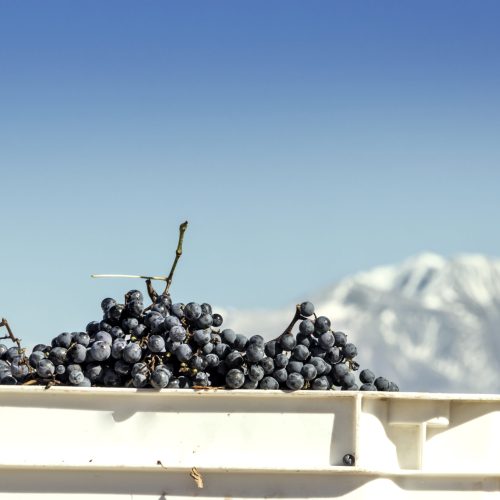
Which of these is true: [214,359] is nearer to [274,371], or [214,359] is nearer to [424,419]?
[274,371]

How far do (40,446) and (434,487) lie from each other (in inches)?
60.3

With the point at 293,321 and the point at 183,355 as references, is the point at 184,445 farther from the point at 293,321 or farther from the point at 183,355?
the point at 293,321

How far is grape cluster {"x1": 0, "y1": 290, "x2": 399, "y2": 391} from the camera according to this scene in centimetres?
336

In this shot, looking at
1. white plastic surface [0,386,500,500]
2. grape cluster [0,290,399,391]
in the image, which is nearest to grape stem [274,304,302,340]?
grape cluster [0,290,399,391]

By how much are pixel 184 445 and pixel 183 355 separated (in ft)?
1.13

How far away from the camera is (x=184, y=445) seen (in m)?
3.25

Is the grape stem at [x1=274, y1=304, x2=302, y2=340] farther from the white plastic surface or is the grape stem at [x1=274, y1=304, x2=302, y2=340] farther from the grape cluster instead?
the white plastic surface

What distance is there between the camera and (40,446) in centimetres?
325

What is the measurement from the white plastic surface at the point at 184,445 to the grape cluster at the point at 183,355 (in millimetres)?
93

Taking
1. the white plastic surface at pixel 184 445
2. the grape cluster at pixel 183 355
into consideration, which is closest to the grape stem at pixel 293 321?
the grape cluster at pixel 183 355

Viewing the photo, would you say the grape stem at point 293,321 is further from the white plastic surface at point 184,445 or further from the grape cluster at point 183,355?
the white plastic surface at point 184,445

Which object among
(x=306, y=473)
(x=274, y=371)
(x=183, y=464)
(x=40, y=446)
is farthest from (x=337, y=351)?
(x=40, y=446)

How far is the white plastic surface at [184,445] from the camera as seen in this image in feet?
10.6

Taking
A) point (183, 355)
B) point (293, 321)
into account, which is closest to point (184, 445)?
point (183, 355)
